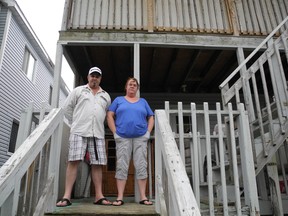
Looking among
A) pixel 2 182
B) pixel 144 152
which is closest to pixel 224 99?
pixel 144 152

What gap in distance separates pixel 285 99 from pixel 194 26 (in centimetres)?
243

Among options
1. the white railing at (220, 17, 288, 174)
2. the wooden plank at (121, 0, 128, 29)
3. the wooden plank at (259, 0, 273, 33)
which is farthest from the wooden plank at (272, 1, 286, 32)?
the wooden plank at (121, 0, 128, 29)

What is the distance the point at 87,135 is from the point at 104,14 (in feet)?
11.1

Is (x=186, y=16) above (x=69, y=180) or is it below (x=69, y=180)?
above

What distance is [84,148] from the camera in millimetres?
3047

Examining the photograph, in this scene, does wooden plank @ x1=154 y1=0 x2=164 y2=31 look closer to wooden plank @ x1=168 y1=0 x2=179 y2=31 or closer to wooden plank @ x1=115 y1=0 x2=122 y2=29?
wooden plank @ x1=168 y1=0 x2=179 y2=31

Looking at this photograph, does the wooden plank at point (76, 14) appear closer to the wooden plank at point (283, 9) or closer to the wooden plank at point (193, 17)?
the wooden plank at point (193, 17)

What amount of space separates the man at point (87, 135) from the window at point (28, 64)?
9.62 metres

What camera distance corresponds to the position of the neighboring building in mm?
9938

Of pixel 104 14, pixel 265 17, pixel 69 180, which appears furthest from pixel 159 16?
pixel 69 180

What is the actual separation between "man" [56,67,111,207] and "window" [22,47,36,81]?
962 centimetres

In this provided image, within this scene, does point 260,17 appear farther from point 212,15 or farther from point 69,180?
point 69,180

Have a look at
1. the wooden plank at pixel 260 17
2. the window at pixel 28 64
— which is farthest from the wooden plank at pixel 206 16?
the window at pixel 28 64

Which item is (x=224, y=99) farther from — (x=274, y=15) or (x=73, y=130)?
(x=274, y=15)
